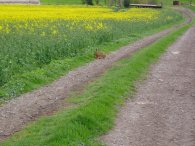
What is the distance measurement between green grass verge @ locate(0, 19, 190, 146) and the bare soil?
0.39 m

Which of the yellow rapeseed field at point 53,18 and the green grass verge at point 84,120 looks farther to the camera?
the yellow rapeseed field at point 53,18

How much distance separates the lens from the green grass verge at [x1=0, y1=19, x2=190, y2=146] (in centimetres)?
928

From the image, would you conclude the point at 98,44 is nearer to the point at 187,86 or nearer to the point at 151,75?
the point at 151,75

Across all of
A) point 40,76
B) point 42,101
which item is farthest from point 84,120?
point 40,76

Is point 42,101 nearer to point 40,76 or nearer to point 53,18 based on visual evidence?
point 40,76

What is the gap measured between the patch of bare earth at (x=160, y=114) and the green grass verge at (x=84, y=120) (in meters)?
Result: 0.32

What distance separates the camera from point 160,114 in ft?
38.4

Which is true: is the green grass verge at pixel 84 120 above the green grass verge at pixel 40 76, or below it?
above

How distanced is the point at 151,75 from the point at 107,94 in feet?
15.6

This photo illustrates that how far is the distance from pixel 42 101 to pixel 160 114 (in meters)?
3.41

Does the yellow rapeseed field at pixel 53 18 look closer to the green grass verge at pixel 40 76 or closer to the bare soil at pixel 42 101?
the green grass verge at pixel 40 76

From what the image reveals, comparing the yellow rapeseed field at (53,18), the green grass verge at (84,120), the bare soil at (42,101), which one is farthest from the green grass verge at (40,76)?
the yellow rapeseed field at (53,18)

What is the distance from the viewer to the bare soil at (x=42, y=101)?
11016 mm

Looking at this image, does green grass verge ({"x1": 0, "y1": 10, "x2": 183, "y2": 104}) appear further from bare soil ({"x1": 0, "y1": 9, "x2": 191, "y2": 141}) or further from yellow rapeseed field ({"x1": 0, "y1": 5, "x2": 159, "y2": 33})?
yellow rapeseed field ({"x1": 0, "y1": 5, "x2": 159, "y2": 33})
